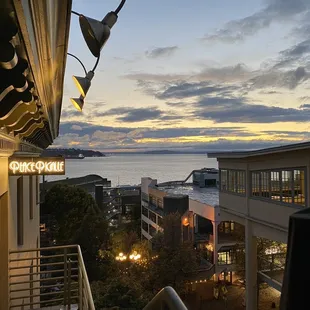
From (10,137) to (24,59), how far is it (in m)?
3.61

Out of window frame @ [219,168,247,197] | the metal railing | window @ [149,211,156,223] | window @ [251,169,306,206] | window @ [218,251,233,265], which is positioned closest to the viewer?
the metal railing

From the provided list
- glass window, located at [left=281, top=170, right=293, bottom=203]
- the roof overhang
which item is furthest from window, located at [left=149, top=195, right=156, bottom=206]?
the roof overhang

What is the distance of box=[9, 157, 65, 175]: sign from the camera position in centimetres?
583

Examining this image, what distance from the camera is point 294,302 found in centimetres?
65

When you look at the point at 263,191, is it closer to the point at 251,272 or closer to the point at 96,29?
the point at 251,272

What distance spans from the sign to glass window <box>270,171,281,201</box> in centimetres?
946

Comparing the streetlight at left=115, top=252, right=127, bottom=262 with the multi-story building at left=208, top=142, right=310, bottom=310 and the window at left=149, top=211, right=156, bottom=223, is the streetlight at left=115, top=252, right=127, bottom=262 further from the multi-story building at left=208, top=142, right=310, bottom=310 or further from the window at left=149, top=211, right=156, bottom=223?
the window at left=149, top=211, right=156, bottom=223

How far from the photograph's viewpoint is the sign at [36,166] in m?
5.83

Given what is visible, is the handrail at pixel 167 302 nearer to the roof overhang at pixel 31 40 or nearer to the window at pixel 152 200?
the roof overhang at pixel 31 40

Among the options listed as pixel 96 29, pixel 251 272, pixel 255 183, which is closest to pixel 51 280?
pixel 96 29

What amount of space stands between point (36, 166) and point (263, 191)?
35.9 feet

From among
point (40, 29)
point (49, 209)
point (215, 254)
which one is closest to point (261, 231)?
point (215, 254)

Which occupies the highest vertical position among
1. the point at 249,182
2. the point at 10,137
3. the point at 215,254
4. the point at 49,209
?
the point at 10,137

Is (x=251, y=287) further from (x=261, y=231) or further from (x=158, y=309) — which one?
(x=158, y=309)
